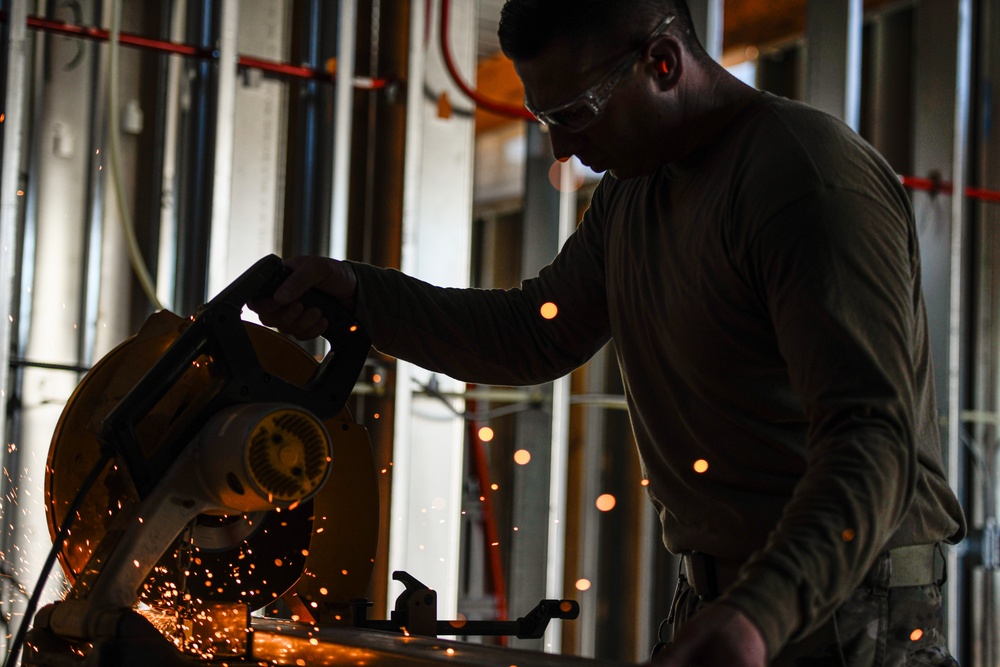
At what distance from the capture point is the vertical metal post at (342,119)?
3316mm

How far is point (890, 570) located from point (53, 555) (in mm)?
823

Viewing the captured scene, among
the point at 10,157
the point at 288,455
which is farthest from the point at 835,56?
the point at 288,455

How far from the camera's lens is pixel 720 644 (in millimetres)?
879

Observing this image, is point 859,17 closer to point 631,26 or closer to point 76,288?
point 76,288

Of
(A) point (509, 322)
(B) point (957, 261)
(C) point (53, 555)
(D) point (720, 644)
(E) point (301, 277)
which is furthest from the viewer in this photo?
(B) point (957, 261)

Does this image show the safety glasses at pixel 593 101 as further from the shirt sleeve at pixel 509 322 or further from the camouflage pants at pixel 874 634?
the camouflage pants at pixel 874 634

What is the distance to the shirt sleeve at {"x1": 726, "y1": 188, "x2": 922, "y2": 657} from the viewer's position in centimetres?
93

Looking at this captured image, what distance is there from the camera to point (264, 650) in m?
1.26

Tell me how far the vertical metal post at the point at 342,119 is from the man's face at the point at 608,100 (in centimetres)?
199

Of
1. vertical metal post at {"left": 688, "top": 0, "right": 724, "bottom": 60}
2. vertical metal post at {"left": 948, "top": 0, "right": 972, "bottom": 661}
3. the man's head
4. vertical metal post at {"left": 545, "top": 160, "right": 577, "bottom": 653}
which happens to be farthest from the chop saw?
vertical metal post at {"left": 948, "top": 0, "right": 972, "bottom": 661}

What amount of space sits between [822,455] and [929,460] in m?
0.33

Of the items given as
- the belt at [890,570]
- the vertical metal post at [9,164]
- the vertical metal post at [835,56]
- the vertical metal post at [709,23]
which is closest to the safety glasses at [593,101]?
the belt at [890,570]

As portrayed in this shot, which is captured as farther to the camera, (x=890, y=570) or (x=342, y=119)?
(x=342, y=119)

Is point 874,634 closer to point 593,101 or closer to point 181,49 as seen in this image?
point 593,101
